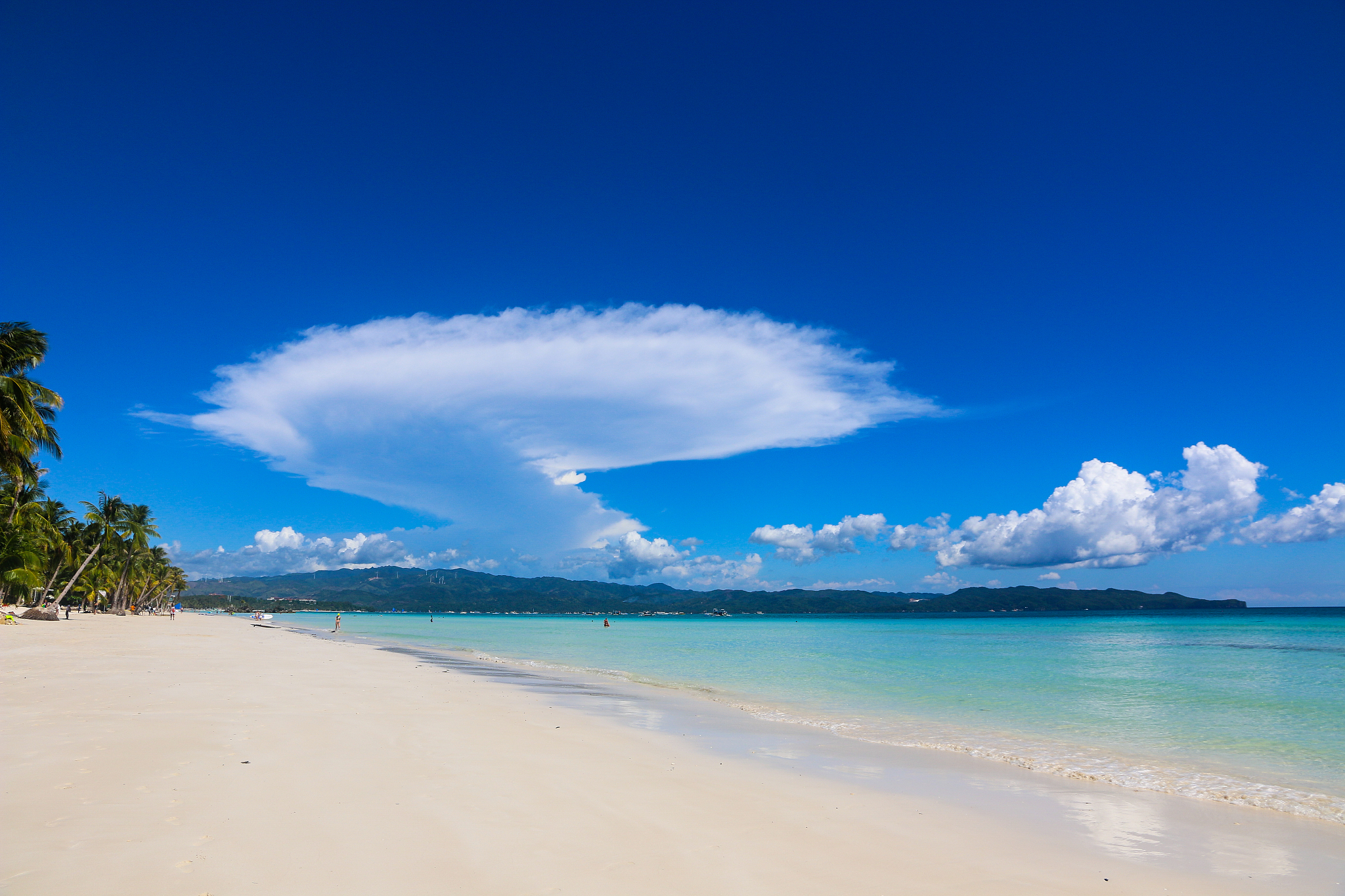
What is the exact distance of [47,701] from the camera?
1240 cm

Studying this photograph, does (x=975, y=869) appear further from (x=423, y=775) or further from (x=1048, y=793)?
(x=423, y=775)

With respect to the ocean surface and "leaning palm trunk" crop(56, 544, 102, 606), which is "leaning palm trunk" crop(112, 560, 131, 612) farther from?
the ocean surface

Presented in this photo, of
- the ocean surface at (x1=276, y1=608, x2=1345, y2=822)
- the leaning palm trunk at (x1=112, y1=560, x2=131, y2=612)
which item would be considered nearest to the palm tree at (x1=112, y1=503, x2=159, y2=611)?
the leaning palm trunk at (x1=112, y1=560, x2=131, y2=612)

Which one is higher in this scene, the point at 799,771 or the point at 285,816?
the point at 285,816

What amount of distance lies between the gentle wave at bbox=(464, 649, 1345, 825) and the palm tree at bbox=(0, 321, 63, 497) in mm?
27483

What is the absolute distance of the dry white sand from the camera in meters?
5.49

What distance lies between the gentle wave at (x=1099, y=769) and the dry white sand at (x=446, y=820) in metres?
4.48

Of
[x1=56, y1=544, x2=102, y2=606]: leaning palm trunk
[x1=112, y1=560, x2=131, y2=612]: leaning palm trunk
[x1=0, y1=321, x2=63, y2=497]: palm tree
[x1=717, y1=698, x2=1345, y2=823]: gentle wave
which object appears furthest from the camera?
[x1=112, y1=560, x2=131, y2=612]: leaning palm trunk

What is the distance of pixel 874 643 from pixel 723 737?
2039 inches

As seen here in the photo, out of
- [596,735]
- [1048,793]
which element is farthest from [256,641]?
[1048,793]

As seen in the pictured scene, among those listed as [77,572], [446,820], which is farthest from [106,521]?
[446,820]

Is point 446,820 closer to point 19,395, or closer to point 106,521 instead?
point 19,395

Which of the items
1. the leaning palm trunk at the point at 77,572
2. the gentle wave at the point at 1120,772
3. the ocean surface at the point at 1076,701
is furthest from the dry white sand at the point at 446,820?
the leaning palm trunk at the point at 77,572

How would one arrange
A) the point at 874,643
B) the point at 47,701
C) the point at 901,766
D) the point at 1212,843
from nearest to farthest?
the point at 1212,843 → the point at 901,766 → the point at 47,701 → the point at 874,643
